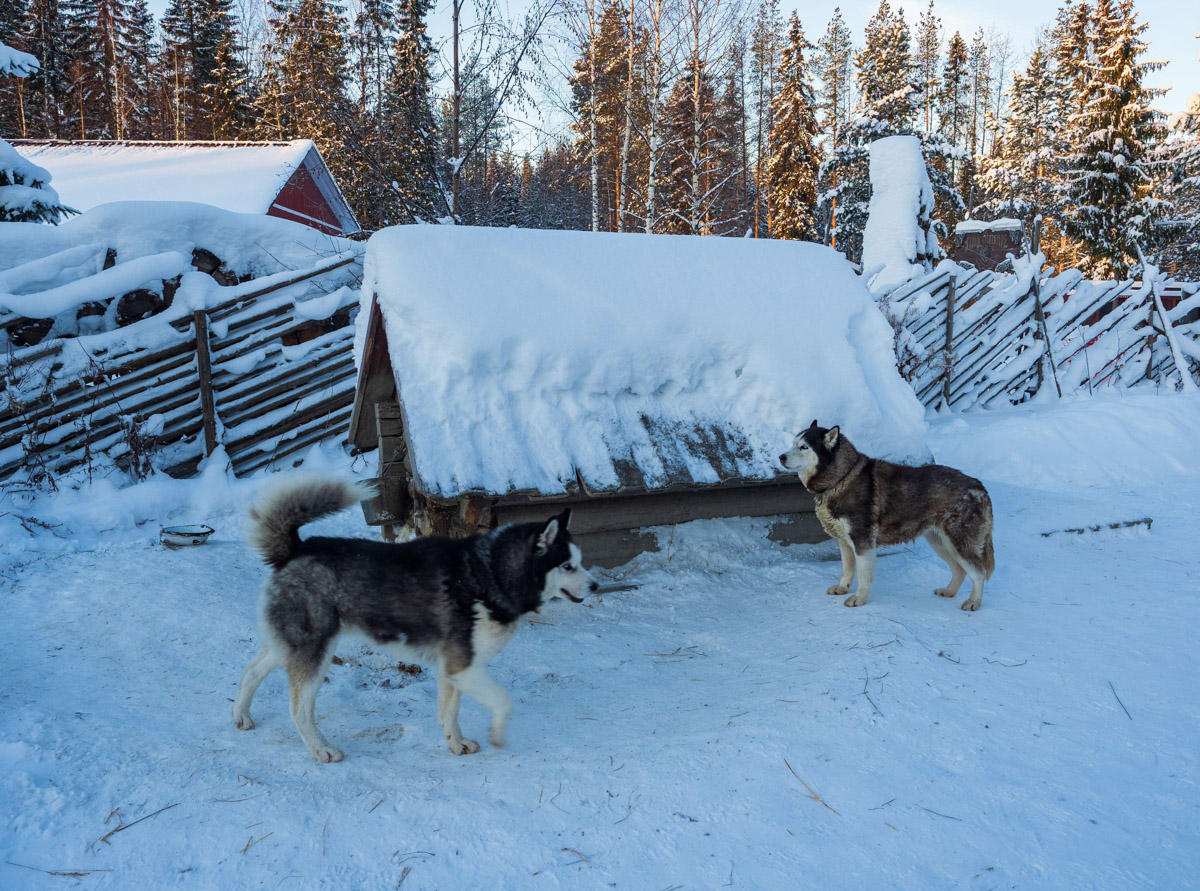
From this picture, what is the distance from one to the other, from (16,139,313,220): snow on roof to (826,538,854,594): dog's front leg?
48.6ft

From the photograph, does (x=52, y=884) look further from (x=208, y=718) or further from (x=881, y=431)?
(x=881, y=431)

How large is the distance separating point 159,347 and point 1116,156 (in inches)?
1116

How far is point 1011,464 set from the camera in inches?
322

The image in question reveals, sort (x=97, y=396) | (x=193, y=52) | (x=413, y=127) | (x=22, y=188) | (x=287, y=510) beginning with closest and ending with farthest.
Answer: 1. (x=287, y=510)
2. (x=97, y=396)
3. (x=22, y=188)
4. (x=413, y=127)
5. (x=193, y=52)

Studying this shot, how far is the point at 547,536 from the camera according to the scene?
11.2ft

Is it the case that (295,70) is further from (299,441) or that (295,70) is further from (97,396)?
(97,396)

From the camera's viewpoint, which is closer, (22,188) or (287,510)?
(287,510)

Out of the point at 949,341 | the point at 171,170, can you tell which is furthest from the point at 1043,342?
the point at 171,170

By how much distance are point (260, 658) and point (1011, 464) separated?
8.13m

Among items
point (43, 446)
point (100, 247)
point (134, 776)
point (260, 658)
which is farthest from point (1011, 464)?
point (100, 247)

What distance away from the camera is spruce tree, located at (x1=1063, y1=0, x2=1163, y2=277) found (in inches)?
905

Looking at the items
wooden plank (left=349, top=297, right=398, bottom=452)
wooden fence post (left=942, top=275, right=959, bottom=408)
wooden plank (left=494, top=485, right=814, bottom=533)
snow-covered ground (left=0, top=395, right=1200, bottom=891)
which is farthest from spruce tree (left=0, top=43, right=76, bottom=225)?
wooden fence post (left=942, top=275, right=959, bottom=408)

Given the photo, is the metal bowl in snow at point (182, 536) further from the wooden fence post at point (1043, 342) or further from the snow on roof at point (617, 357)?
the wooden fence post at point (1043, 342)

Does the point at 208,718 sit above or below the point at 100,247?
below
